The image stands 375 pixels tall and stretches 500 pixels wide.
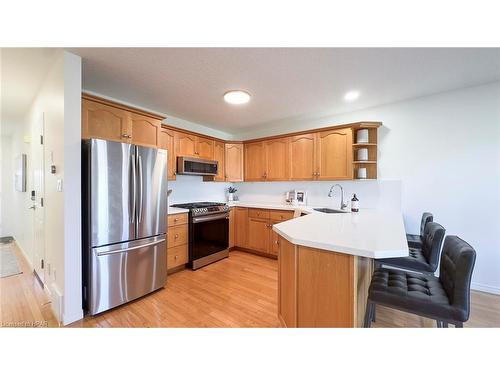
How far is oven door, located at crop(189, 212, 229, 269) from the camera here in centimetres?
301

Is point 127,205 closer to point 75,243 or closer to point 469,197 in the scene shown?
point 75,243

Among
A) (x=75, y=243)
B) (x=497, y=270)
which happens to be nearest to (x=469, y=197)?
(x=497, y=270)

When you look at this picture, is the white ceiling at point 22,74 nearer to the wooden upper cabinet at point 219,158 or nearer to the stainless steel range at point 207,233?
the stainless steel range at point 207,233

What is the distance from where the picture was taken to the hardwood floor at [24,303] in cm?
183

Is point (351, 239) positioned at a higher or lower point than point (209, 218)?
higher

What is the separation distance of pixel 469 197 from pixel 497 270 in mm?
848

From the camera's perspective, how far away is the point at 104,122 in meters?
2.21

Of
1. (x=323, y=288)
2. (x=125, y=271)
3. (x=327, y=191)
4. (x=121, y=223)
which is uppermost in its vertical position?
(x=327, y=191)

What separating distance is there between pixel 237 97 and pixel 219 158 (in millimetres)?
1520

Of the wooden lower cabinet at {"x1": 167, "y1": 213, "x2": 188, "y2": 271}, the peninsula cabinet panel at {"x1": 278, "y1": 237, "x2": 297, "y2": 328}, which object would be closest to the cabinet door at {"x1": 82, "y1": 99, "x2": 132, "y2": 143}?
the wooden lower cabinet at {"x1": 167, "y1": 213, "x2": 188, "y2": 271}

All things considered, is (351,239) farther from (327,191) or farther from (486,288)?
(486,288)

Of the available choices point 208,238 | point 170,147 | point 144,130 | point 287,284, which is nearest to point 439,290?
point 287,284

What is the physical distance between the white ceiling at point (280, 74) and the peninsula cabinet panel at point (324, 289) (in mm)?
1654

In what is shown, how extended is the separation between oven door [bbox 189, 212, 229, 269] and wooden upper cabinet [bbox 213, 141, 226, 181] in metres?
0.78
